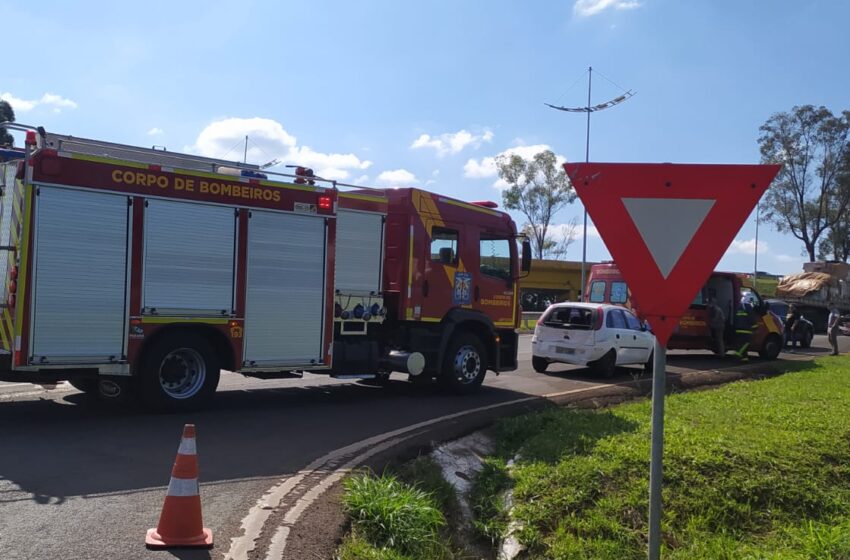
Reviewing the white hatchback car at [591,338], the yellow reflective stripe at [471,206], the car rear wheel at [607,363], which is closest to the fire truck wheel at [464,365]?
the yellow reflective stripe at [471,206]

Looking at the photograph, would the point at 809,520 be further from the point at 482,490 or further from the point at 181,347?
the point at 181,347

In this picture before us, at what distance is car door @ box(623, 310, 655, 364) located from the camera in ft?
50.3

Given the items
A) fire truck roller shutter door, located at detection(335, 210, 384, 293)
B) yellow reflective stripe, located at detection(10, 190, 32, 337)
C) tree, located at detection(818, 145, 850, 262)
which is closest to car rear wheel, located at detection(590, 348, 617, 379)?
fire truck roller shutter door, located at detection(335, 210, 384, 293)

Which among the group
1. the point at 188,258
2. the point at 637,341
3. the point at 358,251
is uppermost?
the point at 358,251

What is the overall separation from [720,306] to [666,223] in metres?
17.7

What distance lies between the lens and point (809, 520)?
5.23 meters

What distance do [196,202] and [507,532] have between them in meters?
5.77

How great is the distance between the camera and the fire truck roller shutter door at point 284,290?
31.2ft

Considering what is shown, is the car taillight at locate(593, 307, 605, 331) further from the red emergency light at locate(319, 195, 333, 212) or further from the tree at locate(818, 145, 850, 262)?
the tree at locate(818, 145, 850, 262)

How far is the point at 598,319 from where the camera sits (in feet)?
48.3

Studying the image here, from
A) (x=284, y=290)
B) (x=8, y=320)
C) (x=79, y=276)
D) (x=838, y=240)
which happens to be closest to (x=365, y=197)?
(x=284, y=290)

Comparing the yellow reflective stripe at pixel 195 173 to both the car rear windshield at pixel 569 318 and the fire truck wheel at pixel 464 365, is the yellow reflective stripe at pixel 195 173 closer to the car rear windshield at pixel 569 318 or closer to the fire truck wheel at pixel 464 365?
the fire truck wheel at pixel 464 365

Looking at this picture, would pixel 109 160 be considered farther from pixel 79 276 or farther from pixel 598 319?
pixel 598 319

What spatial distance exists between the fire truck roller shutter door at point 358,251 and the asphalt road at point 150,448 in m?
1.76
